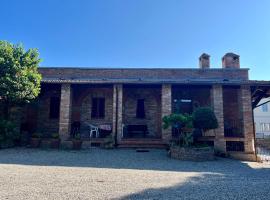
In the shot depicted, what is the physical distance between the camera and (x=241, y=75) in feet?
56.4

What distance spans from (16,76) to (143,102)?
8.42 meters

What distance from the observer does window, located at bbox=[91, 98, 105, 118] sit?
610 inches

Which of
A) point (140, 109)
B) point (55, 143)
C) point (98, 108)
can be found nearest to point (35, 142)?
point (55, 143)

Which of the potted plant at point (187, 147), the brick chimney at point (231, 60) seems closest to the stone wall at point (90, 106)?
the potted plant at point (187, 147)

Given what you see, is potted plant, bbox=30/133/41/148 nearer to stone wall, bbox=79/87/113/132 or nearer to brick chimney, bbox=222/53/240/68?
stone wall, bbox=79/87/113/132

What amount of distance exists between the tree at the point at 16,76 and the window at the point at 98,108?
4.37 m

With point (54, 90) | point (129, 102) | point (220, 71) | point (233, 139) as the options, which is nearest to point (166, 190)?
point (233, 139)

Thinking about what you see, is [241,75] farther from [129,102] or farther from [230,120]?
[129,102]

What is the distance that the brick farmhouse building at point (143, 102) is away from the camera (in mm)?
12312

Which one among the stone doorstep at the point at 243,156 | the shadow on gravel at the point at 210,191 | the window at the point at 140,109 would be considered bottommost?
the stone doorstep at the point at 243,156

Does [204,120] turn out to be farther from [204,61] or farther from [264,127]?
[264,127]

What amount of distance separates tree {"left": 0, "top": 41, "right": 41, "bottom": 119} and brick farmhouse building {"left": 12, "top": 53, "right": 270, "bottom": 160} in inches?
46.0

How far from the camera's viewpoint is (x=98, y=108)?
15.5 meters

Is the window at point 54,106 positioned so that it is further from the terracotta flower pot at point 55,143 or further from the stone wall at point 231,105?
the stone wall at point 231,105
